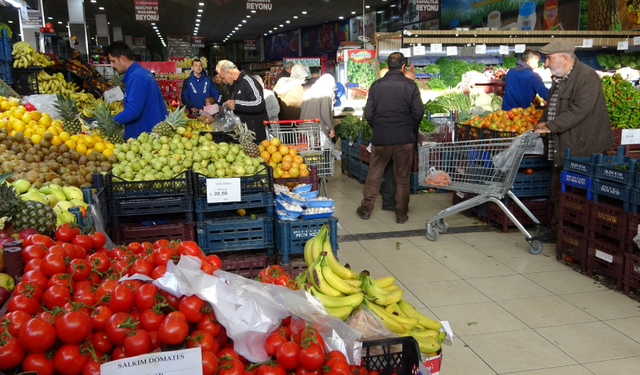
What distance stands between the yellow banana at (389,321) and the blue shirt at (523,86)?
216 inches

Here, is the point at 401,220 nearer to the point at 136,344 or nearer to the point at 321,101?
the point at 321,101

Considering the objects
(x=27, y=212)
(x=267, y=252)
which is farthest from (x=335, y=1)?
(x=27, y=212)

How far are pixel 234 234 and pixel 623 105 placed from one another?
4.48 m

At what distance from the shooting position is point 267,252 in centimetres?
408

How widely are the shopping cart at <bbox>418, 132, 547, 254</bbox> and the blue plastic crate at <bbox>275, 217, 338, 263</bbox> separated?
1.94 meters

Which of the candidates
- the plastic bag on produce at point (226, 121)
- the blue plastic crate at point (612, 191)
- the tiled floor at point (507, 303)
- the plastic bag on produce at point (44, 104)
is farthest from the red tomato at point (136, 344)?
the plastic bag on produce at point (44, 104)

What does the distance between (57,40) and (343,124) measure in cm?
579

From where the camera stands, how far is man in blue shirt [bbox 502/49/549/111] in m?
6.80

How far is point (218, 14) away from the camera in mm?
21156

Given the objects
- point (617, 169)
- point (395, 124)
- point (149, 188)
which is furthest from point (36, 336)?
point (395, 124)

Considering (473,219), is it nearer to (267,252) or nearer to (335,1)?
(267,252)

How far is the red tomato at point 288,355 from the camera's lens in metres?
1.63

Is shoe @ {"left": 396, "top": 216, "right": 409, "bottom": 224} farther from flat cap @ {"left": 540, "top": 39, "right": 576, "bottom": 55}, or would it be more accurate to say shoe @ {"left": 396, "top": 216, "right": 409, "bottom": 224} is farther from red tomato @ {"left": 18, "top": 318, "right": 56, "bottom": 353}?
red tomato @ {"left": 18, "top": 318, "right": 56, "bottom": 353}

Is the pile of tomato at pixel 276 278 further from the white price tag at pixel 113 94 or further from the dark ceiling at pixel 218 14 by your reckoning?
the dark ceiling at pixel 218 14
